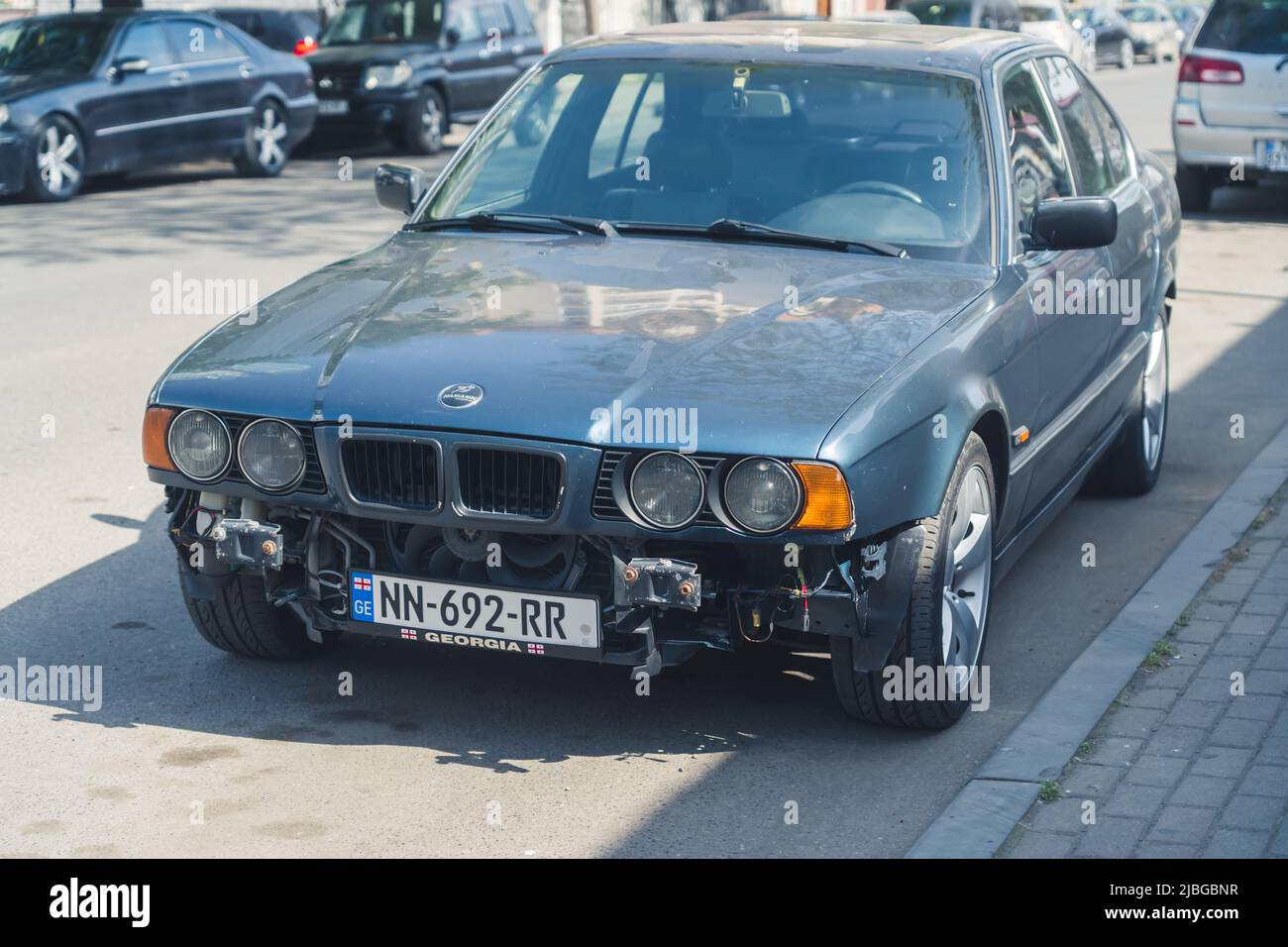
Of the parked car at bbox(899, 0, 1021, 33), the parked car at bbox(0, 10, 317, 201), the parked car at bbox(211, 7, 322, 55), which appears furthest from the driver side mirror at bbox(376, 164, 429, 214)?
the parked car at bbox(899, 0, 1021, 33)

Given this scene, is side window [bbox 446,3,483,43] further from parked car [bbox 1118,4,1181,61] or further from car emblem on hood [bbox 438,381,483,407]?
parked car [bbox 1118,4,1181,61]

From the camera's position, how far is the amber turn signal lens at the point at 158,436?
4.41m

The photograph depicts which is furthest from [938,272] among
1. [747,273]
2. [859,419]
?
[859,419]

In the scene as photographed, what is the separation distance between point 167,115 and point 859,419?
13.8 metres

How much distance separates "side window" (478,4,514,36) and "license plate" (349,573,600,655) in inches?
698

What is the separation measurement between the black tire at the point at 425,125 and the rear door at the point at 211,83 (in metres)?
2.44

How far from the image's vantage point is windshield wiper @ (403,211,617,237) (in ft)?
17.6

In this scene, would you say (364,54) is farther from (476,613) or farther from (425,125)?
(476,613)

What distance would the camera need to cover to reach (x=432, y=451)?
4082mm

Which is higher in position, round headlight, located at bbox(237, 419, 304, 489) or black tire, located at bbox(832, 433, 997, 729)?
round headlight, located at bbox(237, 419, 304, 489)

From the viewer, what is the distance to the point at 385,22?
20.9 metres
